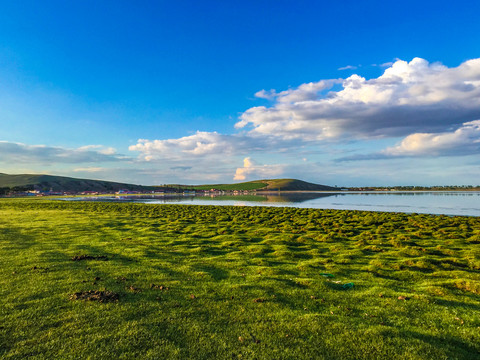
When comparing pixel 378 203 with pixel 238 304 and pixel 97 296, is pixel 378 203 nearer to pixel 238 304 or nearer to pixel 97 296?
pixel 238 304

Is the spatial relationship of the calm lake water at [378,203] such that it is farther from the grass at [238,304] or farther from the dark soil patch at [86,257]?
the dark soil patch at [86,257]

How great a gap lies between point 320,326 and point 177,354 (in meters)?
4.38

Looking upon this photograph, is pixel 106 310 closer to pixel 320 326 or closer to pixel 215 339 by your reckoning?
pixel 215 339

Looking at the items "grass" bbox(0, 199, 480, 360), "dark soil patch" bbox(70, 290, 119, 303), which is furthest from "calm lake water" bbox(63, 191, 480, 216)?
"dark soil patch" bbox(70, 290, 119, 303)

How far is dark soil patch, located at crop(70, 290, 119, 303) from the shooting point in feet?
31.8

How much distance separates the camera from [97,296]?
9.85 m

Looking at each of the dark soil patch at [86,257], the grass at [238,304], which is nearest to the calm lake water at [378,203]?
the grass at [238,304]

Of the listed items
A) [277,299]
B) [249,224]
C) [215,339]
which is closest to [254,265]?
[277,299]

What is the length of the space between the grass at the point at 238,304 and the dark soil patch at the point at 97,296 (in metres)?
0.29

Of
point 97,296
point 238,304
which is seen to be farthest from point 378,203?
point 97,296

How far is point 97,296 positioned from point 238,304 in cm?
539

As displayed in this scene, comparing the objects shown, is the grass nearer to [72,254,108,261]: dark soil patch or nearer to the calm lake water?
[72,254,108,261]: dark soil patch

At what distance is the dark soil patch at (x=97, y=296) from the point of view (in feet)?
31.8

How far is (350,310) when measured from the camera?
9336 mm
